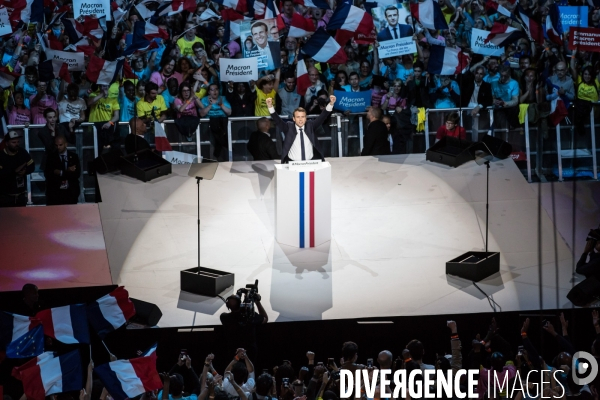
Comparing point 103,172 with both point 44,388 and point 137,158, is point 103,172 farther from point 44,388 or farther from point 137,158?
point 44,388

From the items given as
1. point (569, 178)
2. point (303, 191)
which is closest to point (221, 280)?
point (303, 191)

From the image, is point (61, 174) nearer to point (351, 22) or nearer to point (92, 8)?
point (92, 8)

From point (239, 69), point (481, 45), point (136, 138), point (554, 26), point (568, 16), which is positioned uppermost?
point (568, 16)

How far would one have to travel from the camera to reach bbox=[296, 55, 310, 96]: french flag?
15984 millimetres

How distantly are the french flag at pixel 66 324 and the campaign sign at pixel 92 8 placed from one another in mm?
6755

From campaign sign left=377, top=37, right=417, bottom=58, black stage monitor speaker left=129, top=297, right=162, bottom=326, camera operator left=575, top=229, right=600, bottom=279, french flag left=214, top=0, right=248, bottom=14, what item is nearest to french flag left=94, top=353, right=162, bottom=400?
black stage monitor speaker left=129, top=297, right=162, bottom=326

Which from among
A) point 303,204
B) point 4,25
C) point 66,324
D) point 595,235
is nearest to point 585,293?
point 595,235

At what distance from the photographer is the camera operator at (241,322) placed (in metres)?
11.5

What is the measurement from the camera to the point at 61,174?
14.9 m

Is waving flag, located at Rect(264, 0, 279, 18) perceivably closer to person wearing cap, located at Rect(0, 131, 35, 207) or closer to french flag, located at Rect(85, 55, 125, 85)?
french flag, located at Rect(85, 55, 125, 85)

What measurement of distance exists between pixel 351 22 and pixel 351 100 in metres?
1.29

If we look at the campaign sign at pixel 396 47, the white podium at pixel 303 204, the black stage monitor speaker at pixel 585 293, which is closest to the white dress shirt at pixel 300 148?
the white podium at pixel 303 204

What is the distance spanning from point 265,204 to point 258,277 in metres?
2.00

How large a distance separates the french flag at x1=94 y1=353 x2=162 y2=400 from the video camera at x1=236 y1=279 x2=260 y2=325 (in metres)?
1.47
